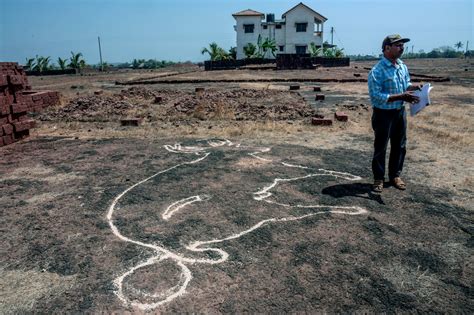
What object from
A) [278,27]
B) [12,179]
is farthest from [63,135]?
[278,27]

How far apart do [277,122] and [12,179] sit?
5880mm

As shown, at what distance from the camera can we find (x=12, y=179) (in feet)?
17.7

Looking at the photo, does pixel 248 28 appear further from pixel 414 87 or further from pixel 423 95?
pixel 423 95

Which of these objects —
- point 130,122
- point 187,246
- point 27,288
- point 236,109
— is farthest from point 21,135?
point 187,246

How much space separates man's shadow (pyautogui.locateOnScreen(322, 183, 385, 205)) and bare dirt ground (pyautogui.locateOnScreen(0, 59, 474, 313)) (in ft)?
0.09

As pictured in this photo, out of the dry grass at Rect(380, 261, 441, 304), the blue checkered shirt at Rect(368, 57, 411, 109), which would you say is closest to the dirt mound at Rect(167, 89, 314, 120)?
the blue checkered shirt at Rect(368, 57, 411, 109)

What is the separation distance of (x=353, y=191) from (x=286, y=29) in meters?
47.9

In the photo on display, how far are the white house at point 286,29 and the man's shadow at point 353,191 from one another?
4677cm

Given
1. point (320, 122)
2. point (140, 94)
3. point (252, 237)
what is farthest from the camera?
point (140, 94)

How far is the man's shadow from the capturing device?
4.46m

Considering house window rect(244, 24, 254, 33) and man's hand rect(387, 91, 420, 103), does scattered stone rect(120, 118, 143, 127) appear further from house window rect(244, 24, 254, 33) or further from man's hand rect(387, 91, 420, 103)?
house window rect(244, 24, 254, 33)

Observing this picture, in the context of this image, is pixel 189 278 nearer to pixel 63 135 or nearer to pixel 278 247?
pixel 278 247

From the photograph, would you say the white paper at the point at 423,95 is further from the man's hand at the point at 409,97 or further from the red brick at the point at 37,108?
the red brick at the point at 37,108

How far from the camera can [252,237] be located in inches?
139
